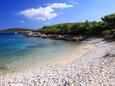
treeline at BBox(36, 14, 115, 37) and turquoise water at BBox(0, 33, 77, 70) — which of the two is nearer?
turquoise water at BBox(0, 33, 77, 70)

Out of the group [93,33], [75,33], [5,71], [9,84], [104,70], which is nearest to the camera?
[9,84]

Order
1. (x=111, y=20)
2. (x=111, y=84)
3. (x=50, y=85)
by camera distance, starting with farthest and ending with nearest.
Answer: (x=111, y=20), (x=50, y=85), (x=111, y=84)

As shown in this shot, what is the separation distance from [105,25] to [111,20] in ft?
13.7

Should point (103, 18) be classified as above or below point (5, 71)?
above

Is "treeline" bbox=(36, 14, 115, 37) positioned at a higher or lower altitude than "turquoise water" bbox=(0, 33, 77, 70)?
higher

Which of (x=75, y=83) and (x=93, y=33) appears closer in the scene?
(x=75, y=83)

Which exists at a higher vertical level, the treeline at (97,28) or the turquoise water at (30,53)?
the treeline at (97,28)

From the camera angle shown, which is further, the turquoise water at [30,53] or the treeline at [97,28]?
the treeline at [97,28]

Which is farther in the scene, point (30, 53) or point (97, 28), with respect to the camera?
point (97, 28)

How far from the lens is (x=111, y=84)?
43.2ft

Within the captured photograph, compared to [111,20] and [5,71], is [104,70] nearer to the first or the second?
[5,71]

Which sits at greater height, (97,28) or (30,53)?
(97,28)

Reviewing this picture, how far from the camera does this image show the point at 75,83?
13.7 m

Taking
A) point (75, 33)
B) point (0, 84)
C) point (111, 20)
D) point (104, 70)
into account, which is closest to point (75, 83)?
point (104, 70)
